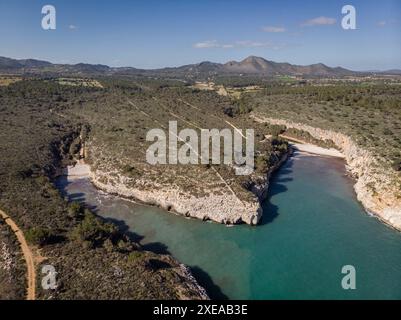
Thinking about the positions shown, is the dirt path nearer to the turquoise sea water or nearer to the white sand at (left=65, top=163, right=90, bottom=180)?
the turquoise sea water

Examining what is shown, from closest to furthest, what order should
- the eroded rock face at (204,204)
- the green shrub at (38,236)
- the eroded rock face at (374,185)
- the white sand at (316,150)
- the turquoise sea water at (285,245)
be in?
1. the turquoise sea water at (285,245)
2. the green shrub at (38,236)
3. the eroded rock face at (204,204)
4. the eroded rock face at (374,185)
5. the white sand at (316,150)

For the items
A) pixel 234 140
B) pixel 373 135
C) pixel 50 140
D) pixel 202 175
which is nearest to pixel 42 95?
pixel 50 140

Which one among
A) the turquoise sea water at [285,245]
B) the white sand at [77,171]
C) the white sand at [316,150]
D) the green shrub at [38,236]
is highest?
the white sand at [316,150]

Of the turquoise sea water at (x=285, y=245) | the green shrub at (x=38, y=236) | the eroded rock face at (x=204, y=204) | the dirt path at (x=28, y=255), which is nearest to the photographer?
the dirt path at (x=28, y=255)

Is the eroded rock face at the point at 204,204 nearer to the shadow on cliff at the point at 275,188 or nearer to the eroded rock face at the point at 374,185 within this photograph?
the shadow on cliff at the point at 275,188

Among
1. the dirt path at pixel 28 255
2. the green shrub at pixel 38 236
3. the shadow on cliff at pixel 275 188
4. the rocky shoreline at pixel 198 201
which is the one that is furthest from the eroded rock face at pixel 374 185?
the dirt path at pixel 28 255

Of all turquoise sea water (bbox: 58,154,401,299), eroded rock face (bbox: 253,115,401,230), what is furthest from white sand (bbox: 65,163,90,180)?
eroded rock face (bbox: 253,115,401,230)

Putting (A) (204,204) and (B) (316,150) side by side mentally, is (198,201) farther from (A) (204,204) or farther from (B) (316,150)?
(B) (316,150)

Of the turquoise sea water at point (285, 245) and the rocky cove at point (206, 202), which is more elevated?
the rocky cove at point (206, 202)
